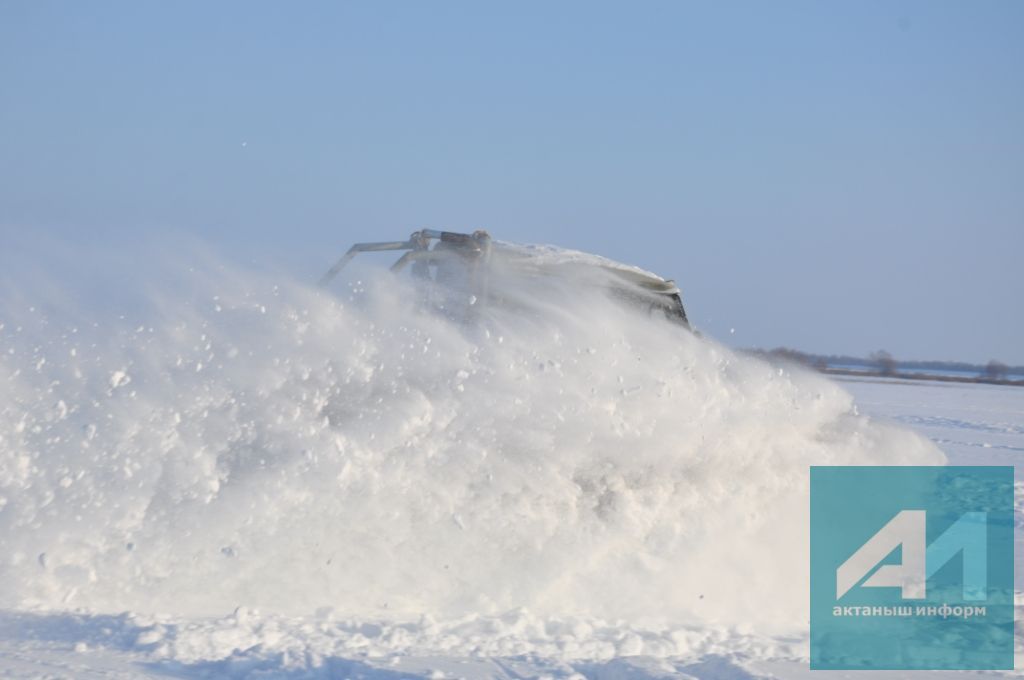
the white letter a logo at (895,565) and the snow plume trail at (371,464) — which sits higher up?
the snow plume trail at (371,464)

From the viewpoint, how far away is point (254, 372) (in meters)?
5.60

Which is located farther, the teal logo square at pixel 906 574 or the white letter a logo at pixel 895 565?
the white letter a logo at pixel 895 565

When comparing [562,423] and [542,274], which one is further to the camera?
[542,274]

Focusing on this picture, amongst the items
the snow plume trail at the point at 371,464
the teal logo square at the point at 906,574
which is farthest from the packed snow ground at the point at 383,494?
the teal logo square at the point at 906,574

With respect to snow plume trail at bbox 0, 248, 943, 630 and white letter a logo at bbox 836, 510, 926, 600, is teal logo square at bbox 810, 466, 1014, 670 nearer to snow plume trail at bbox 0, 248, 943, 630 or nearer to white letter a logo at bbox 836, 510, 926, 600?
white letter a logo at bbox 836, 510, 926, 600

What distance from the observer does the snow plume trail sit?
5152mm

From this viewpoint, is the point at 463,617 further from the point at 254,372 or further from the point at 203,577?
the point at 254,372

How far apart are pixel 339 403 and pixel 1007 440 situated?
13094mm

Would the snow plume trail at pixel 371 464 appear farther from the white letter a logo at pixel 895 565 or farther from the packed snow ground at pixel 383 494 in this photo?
the white letter a logo at pixel 895 565

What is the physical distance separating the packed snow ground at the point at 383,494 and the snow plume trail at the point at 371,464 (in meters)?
0.01

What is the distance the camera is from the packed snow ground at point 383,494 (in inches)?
181

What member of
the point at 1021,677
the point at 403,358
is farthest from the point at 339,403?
the point at 1021,677

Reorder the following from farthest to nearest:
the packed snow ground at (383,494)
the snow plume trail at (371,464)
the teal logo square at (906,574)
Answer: the snow plume trail at (371,464) → the teal logo square at (906,574) → the packed snow ground at (383,494)

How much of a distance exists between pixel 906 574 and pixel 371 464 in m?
3.14
